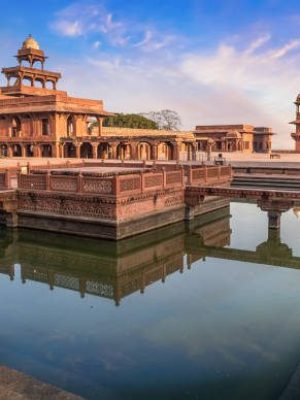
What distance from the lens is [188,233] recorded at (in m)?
17.1

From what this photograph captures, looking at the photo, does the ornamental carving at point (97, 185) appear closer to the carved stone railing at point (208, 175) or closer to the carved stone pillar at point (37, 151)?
the carved stone railing at point (208, 175)

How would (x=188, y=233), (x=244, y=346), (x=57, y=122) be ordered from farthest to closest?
(x=57, y=122) → (x=188, y=233) → (x=244, y=346)

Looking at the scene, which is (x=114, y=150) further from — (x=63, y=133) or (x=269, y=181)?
(x=269, y=181)

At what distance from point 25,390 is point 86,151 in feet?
141

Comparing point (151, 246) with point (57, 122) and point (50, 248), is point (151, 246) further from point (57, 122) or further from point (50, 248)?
point (57, 122)

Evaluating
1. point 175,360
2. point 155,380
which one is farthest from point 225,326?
point 155,380

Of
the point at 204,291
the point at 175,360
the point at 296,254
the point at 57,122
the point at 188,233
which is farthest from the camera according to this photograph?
the point at 57,122

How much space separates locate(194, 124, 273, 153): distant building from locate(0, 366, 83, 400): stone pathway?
5934cm

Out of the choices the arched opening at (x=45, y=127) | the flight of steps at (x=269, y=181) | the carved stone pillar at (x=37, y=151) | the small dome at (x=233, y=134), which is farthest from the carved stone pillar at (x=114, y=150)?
the small dome at (x=233, y=134)

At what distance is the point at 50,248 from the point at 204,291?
599 cm

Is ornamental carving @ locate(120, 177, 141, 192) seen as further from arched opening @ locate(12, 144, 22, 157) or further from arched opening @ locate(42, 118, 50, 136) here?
arched opening @ locate(12, 144, 22, 157)

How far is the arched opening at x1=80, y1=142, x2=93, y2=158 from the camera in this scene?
4666 centimetres

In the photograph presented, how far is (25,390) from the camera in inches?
187

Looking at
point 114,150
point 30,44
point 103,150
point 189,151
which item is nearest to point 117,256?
point 189,151
